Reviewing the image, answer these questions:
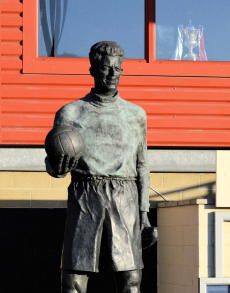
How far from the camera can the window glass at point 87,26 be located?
786 cm

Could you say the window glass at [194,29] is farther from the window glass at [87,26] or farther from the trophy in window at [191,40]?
the window glass at [87,26]

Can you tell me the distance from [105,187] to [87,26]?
4.10 m

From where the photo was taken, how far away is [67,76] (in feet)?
25.4

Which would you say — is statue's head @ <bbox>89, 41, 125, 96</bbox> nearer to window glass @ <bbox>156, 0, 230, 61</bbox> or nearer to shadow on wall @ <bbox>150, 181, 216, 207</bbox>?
shadow on wall @ <bbox>150, 181, 216, 207</bbox>

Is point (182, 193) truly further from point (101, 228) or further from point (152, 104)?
point (101, 228)

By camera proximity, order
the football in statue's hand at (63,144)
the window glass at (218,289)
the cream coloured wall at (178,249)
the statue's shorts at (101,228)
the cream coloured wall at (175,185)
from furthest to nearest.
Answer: the cream coloured wall at (175,185) → the cream coloured wall at (178,249) → the window glass at (218,289) → the statue's shorts at (101,228) → the football in statue's hand at (63,144)

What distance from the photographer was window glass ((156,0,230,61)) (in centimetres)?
800

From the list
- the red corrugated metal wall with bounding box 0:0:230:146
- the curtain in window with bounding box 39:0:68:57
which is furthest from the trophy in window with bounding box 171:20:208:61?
the curtain in window with bounding box 39:0:68:57

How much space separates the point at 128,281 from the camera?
416cm

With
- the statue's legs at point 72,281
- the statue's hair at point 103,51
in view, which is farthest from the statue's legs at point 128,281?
the statue's hair at point 103,51

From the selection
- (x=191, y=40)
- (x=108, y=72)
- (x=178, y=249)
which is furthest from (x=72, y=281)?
(x=191, y=40)

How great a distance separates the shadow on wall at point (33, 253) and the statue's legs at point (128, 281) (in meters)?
3.42

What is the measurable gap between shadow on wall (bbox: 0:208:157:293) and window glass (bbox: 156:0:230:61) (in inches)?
99.6

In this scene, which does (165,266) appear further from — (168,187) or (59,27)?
(59,27)
